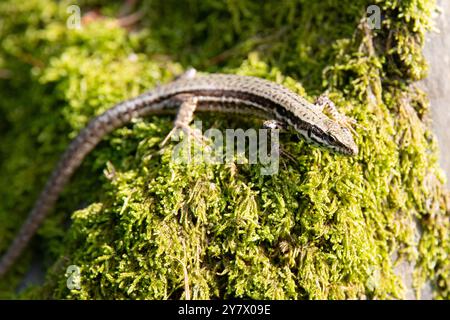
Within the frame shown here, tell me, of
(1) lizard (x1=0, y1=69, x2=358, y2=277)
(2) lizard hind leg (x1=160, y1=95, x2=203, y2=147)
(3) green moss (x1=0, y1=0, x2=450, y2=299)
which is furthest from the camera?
(2) lizard hind leg (x1=160, y1=95, x2=203, y2=147)

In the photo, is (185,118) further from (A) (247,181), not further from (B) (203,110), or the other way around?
(A) (247,181)

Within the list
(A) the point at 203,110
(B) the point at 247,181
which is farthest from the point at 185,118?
(B) the point at 247,181

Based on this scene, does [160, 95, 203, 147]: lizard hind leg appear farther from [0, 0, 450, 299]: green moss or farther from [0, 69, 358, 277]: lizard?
[0, 0, 450, 299]: green moss

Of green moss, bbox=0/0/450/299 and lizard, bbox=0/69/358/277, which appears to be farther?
lizard, bbox=0/69/358/277

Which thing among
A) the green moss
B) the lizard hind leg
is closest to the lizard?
the lizard hind leg
